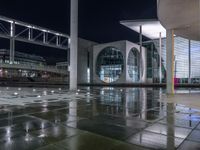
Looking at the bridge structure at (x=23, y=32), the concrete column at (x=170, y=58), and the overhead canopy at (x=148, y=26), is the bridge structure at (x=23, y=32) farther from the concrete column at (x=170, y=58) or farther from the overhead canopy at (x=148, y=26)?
the concrete column at (x=170, y=58)

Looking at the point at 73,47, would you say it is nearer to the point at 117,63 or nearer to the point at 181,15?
the point at 181,15

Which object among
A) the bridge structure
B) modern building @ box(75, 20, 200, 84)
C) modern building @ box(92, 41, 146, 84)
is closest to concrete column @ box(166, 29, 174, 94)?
modern building @ box(75, 20, 200, 84)

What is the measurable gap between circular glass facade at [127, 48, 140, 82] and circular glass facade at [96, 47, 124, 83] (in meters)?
2.54

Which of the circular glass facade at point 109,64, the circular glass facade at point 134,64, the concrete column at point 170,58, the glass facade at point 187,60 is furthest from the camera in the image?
the glass facade at point 187,60

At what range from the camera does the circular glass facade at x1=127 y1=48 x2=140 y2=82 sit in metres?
48.1

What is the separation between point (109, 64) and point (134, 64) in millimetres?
6669

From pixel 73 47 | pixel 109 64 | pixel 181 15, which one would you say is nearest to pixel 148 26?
pixel 109 64

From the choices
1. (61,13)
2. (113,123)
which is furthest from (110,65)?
(113,123)

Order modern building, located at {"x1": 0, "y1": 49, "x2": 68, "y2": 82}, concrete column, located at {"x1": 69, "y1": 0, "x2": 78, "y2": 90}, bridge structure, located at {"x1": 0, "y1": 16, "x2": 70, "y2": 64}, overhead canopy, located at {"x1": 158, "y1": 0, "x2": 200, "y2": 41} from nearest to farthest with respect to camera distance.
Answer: overhead canopy, located at {"x1": 158, "y1": 0, "x2": 200, "y2": 41}, concrete column, located at {"x1": 69, "y1": 0, "x2": 78, "y2": 90}, bridge structure, located at {"x1": 0, "y1": 16, "x2": 70, "y2": 64}, modern building, located at {"x1": 0, "y1": 49, "x2": 68, "y2": 82}

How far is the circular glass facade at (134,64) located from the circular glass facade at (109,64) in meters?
2.54

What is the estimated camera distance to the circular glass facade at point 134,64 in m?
48.1

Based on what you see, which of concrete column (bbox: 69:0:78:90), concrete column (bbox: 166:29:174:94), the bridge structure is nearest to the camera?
concrete column (bbox: 166:29:174:94)

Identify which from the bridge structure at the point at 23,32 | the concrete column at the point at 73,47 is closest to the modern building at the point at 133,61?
the bridge structure at the point at 23,32

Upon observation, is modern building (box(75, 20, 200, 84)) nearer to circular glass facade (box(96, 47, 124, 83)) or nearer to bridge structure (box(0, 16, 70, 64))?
circular glass facade (box(96, 47, 124, 83))
